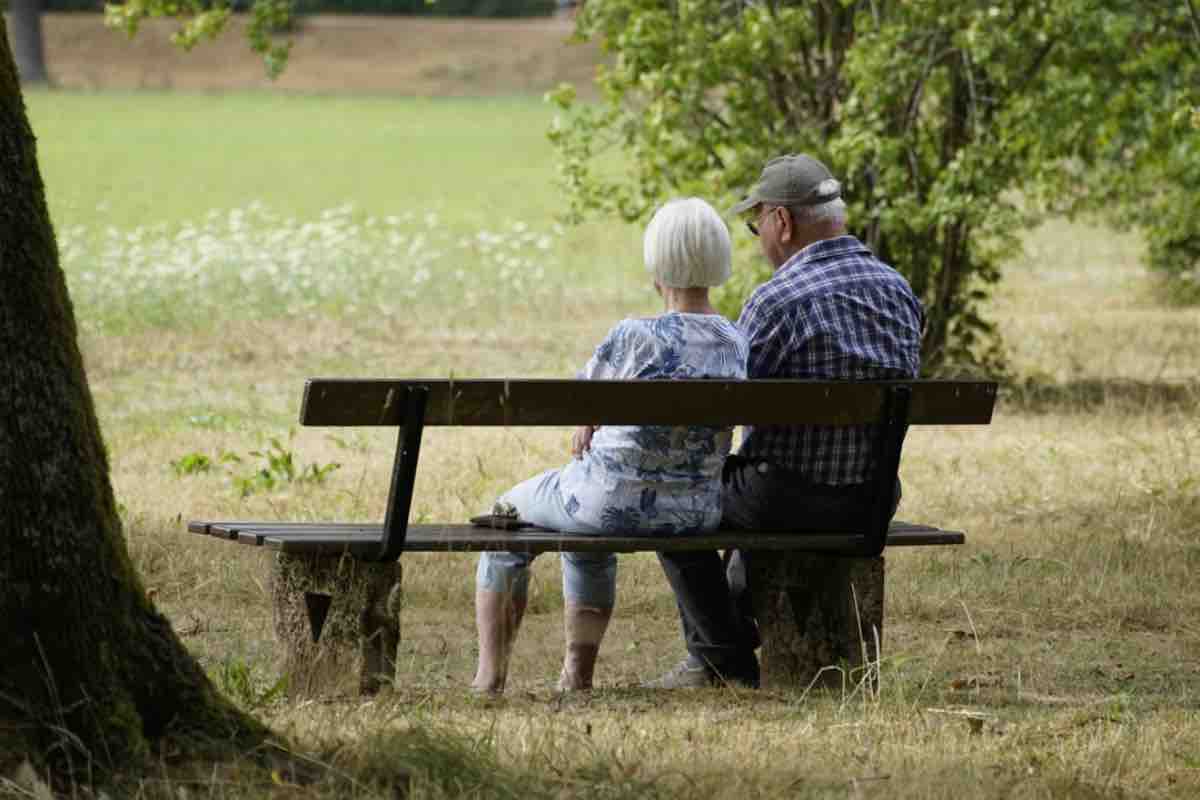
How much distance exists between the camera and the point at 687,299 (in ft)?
19.4

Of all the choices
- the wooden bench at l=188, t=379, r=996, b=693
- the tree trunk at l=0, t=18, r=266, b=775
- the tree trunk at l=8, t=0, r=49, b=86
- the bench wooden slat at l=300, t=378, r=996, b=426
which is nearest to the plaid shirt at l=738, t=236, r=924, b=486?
the wooden bench at l=188, t=379, r=996, b=693

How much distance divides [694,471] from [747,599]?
69 centimetres

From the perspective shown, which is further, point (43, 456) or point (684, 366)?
point (684, 366)

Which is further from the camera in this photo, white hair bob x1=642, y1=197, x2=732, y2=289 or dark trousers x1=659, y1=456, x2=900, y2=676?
dark trousers x1=659, y1=456, x2=900, y2=676

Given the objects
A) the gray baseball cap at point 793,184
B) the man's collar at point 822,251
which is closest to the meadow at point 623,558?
the man's collar at point 822,251

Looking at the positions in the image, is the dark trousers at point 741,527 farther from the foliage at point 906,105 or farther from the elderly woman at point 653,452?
the foliage at point 906,105

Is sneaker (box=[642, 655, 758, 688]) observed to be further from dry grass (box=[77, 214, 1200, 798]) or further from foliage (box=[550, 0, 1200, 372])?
foliage (box=[550, 0, 1200, 372])

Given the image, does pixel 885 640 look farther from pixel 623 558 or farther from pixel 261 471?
pixel 261 471

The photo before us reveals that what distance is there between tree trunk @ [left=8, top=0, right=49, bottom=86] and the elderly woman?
211ft

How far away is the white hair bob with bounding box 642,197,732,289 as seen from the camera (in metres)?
5.83

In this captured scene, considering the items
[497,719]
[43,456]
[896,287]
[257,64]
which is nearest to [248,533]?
[497,719]

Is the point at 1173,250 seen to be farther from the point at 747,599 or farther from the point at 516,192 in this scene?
the point at 516,192

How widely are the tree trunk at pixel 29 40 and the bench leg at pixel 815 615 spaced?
64.3 meters

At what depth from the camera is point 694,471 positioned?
19.5ft
